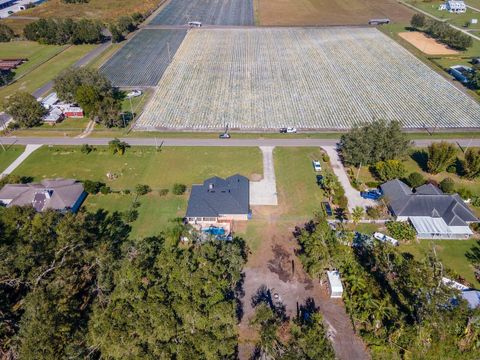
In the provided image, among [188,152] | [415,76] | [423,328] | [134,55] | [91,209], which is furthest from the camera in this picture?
[134,55]

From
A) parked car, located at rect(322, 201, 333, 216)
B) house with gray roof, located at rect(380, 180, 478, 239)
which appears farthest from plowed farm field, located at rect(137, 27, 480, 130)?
house with gray roof, located at rect(380, 180, 478, 239)

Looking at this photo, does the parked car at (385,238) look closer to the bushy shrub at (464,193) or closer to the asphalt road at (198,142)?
the bushy shrub at (464,193)

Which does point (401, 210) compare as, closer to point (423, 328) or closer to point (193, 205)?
point (423, 328)

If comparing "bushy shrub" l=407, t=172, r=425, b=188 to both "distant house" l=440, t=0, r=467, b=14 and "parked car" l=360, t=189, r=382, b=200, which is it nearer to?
"parked car" l=360, t=189, r=382, b=200

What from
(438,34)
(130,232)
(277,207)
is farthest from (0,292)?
(438,34)

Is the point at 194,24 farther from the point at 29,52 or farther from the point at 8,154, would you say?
the point at 8,154

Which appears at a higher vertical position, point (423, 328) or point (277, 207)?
point (423, 328)
